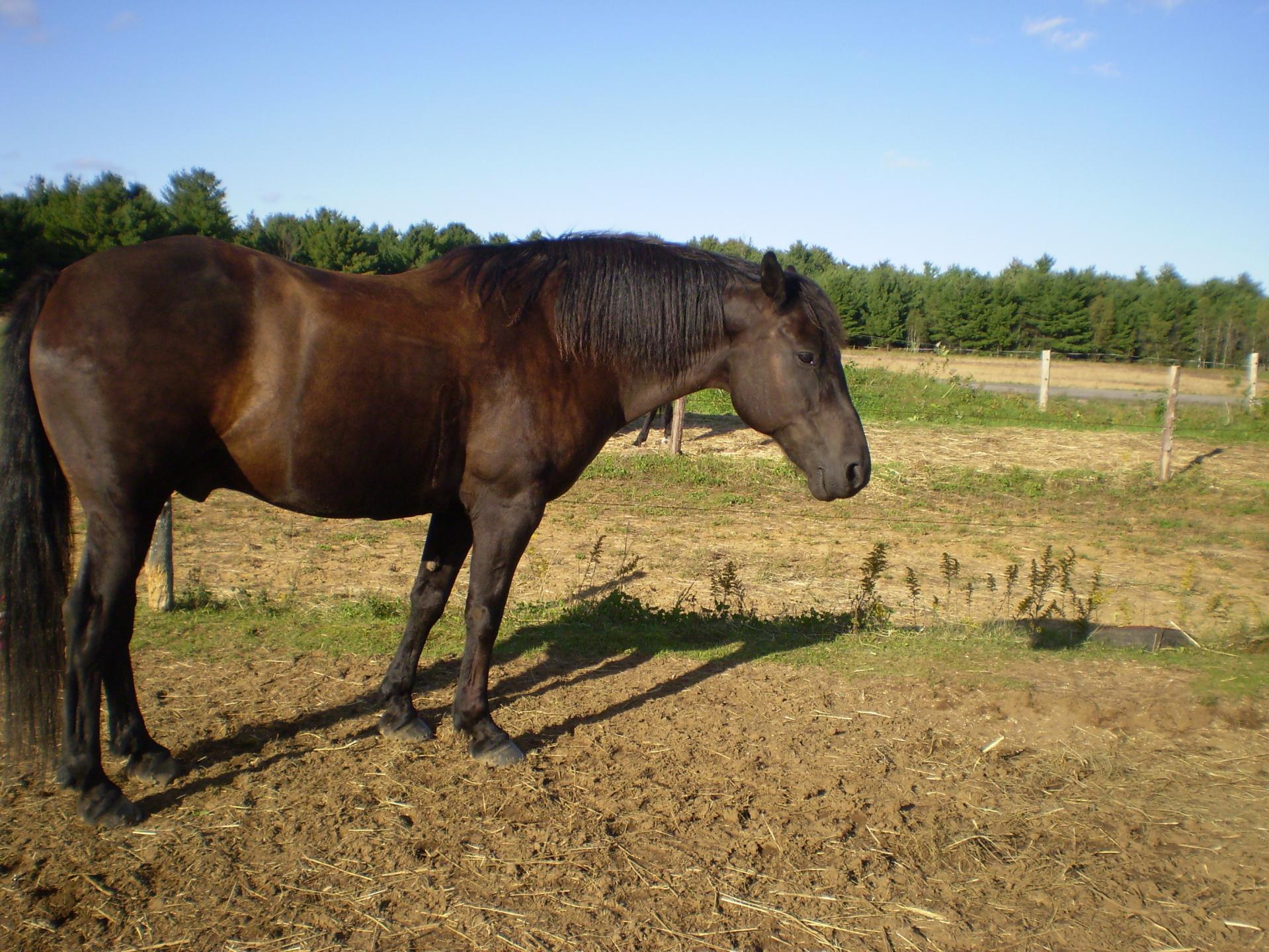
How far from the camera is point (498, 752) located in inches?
156

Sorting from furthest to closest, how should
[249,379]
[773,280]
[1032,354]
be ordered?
1. [1032,354]
2. [773,280]
3. [249,379]

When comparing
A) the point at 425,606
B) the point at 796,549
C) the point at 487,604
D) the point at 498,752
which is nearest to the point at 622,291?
the point at 487,604

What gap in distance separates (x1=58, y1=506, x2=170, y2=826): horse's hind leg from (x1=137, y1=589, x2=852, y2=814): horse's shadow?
0.18 metres

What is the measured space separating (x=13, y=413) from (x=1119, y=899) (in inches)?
176

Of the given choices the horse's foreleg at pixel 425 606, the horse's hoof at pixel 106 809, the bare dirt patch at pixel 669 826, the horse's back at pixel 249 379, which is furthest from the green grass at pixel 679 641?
the horse's back at pixel 249 379

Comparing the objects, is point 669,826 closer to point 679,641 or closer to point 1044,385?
point 679,641

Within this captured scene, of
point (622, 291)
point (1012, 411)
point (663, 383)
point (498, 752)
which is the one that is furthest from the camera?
point (1012, 411)

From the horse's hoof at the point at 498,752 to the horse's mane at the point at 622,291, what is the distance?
6.10ft

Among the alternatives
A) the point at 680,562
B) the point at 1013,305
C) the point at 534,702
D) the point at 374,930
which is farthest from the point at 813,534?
the point at 1013,305

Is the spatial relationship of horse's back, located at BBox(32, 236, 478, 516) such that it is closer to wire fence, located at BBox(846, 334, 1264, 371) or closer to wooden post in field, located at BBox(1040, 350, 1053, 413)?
wooden post in field, located at BBox(1040, 350, 1053, 413)

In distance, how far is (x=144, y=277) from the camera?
329 cm

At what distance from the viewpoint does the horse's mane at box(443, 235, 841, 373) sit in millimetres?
4090

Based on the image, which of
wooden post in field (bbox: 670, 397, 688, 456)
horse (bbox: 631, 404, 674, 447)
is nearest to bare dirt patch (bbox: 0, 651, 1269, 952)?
wooden post in field (bbox: 670, 397, 688, 456)

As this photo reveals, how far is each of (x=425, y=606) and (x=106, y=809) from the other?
5.24 feet
